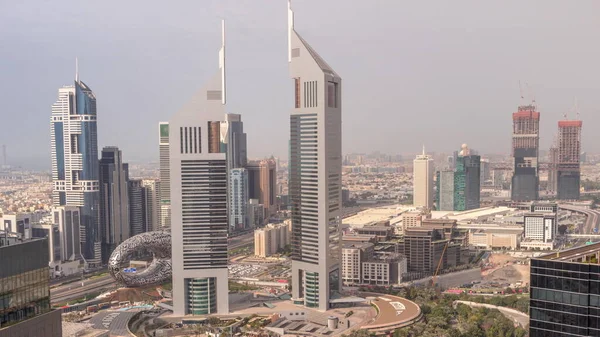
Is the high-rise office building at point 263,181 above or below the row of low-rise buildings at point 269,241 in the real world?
above

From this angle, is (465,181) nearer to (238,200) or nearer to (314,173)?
(238,200)

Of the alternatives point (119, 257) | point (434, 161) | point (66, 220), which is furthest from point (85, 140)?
point (434, 161)

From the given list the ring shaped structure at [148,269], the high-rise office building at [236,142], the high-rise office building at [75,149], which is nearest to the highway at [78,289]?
the ring shaped structure at [148,269]

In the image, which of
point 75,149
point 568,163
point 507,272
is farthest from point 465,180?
point 75,149

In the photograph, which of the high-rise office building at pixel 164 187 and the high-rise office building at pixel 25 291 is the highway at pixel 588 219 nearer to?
the high-rise office building at pixel 164 187

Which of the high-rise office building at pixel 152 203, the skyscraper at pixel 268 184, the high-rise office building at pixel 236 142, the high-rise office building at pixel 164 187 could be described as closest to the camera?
the high-rise office building at pixel 152 203
